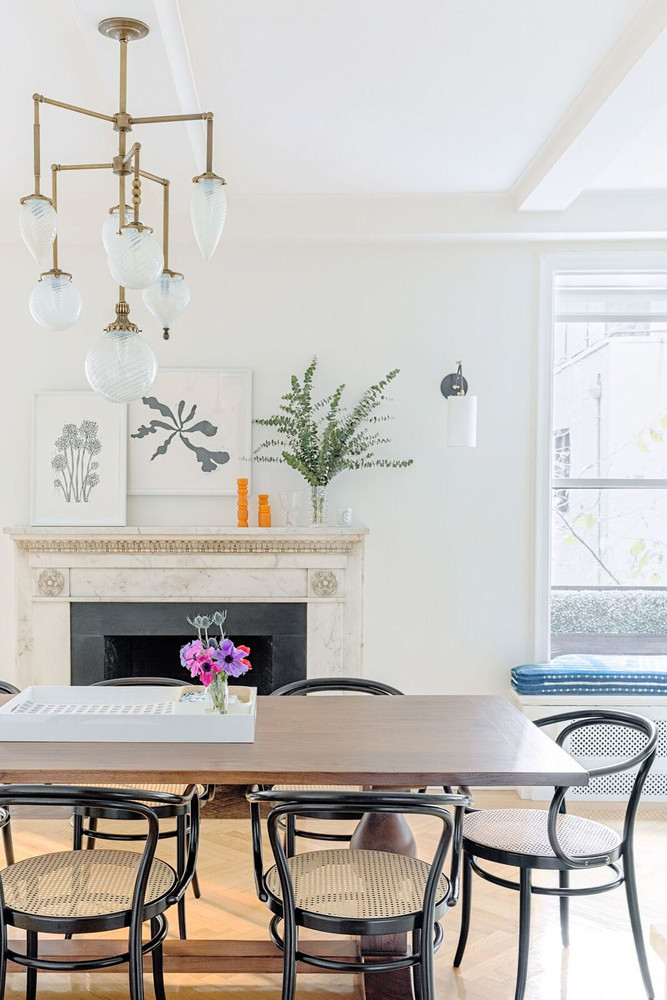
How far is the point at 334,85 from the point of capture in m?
3.06

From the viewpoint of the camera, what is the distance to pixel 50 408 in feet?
14.5

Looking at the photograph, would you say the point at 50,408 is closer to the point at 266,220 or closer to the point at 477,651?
the point at 266,220

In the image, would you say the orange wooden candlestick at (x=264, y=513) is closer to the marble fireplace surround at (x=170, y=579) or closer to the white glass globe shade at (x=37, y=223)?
the marble fireplace surround at (x=170, y=579)

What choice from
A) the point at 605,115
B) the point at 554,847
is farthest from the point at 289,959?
the point at 605,115

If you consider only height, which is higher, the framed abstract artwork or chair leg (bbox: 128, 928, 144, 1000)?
the framed abstract artwork

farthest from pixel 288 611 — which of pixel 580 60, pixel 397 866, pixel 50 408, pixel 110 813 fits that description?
pixel 580 60

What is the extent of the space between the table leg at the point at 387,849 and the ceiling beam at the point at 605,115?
91.4 inches

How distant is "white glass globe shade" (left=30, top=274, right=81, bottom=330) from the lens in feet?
7.72

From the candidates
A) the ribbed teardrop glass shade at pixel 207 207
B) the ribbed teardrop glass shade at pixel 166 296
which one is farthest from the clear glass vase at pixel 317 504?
the ribbed teardrop glass shade at pixel 207 207

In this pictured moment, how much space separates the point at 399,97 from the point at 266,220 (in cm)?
129

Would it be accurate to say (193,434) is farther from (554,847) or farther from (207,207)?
(554,847)

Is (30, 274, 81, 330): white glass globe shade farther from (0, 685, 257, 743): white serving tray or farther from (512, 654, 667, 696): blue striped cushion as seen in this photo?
(512, 654, 667, 696): blue striped cushion

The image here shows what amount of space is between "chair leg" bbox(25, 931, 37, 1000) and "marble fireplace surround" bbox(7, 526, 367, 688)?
2007 millimetres

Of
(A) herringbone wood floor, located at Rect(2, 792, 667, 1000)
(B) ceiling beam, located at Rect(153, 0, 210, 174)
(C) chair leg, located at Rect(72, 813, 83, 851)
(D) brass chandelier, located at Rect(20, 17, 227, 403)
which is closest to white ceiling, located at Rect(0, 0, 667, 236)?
(B) ceiling beam, located at Rect(153, 0, 210, 174)
